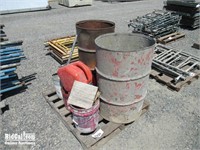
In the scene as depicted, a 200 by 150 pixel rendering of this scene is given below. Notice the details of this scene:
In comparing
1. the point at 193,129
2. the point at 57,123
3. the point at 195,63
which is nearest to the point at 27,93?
the point at 57,123

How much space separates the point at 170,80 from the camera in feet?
13.3

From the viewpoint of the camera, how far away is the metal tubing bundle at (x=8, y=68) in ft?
11.1

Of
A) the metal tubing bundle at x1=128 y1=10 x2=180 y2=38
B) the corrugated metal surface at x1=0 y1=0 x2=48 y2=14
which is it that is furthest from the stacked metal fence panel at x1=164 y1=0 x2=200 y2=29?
the corrugated metal surface at x1=0 y1=0 x2=48 y2=14

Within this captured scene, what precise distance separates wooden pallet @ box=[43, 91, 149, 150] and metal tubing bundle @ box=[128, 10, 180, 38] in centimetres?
377

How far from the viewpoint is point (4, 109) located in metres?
3.29

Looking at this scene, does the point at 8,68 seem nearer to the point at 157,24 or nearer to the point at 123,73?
the point at 123,73

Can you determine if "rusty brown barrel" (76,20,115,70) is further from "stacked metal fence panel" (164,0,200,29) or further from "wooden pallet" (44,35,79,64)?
"stacked metal fence panel" (164,0,200,29)

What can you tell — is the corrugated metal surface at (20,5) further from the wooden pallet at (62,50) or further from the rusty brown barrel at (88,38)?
the rusty brown barrel at (88,38)

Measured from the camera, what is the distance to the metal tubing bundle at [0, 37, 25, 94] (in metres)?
3.40

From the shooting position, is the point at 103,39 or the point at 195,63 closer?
the point at 103,39

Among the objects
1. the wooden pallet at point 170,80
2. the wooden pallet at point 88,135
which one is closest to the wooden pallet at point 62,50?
the wooden pallet at point 88,135

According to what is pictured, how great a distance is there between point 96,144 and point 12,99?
2.08m

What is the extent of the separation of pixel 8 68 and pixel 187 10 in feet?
22.8

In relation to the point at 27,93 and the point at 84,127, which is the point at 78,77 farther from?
the point at 27,93
